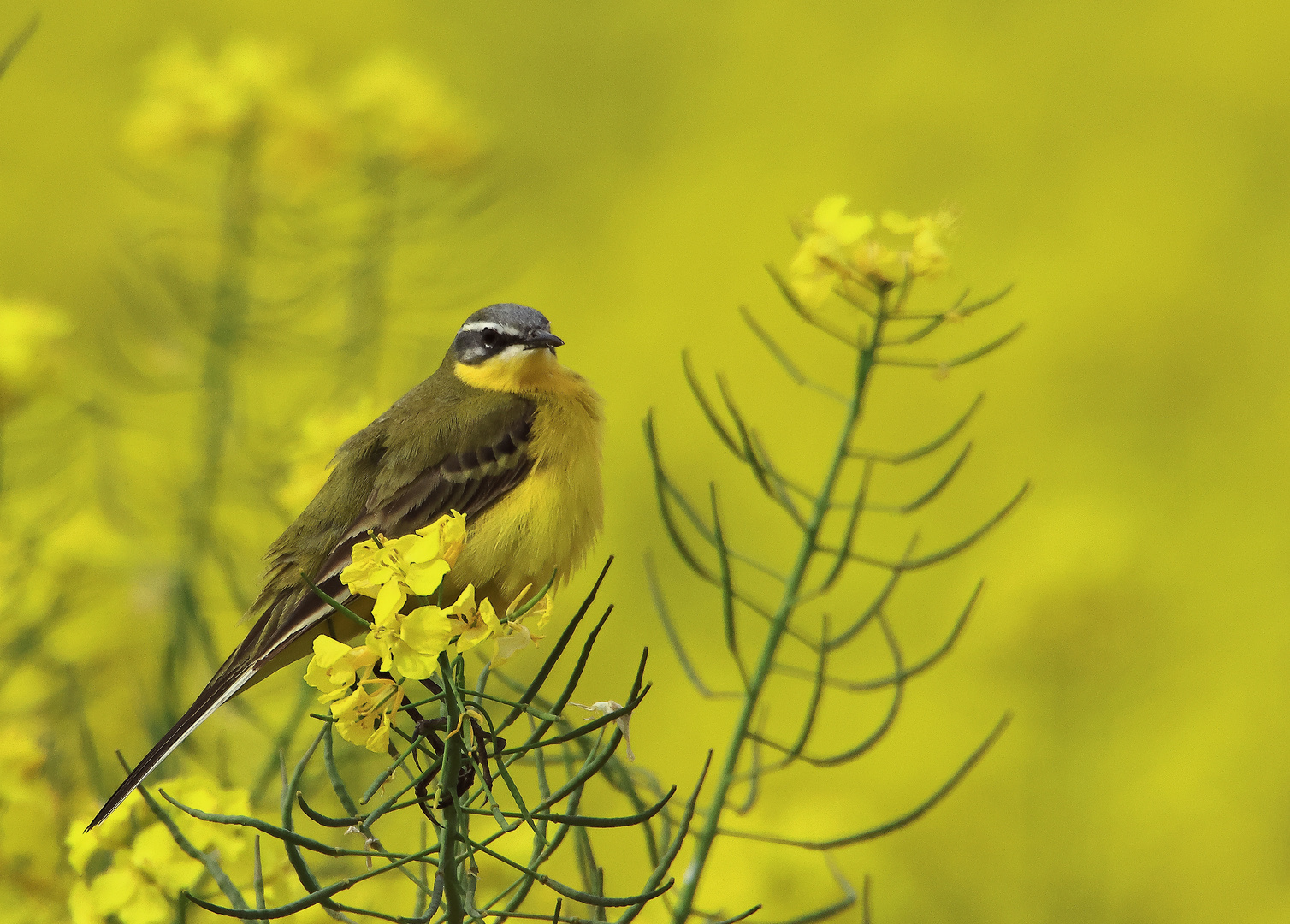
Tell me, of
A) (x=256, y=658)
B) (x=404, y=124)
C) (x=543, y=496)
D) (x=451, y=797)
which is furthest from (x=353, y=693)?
(x=404, y=124)

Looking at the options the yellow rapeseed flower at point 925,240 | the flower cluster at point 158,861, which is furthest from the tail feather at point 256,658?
the yellow rapeseed flower at point 925,240

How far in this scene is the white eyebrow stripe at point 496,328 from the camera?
3.58 m

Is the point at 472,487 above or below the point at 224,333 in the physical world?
below

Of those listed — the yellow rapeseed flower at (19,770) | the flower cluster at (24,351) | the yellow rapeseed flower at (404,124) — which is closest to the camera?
the yellow rapeseed flower at (19,770)

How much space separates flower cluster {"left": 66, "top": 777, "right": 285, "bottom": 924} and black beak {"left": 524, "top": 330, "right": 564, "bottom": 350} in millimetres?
1606

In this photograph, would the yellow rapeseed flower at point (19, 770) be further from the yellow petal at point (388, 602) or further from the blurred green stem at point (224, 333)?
the blurred green stem at point (224, 333)

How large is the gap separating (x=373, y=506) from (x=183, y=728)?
979 millimetres

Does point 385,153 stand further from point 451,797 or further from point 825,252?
point 451,797

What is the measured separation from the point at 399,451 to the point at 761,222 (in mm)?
6943

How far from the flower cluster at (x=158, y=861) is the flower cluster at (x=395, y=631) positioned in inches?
27.1

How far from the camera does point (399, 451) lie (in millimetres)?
3391

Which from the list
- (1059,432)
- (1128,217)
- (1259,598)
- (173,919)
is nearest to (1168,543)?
(1259,598)

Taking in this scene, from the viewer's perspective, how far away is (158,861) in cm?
210

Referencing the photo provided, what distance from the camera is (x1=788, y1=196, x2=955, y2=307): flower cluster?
2.22 meters
